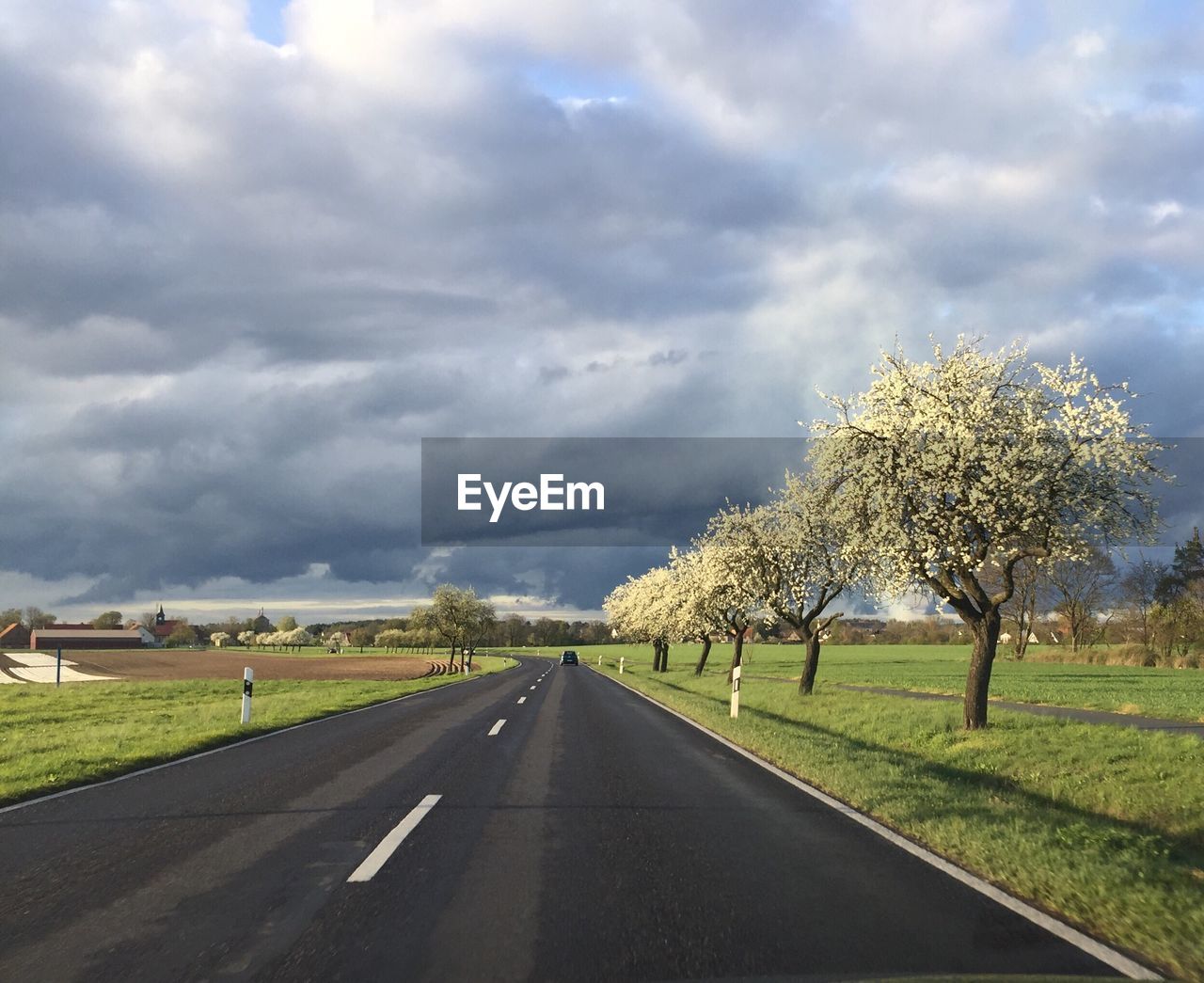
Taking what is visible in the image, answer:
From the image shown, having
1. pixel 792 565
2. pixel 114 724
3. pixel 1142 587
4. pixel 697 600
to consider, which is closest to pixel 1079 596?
pixel 1142 587

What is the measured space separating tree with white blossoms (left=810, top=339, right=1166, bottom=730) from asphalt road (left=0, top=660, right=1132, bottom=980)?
672 centimetres

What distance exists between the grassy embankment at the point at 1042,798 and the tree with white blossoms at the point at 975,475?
77.0 inches

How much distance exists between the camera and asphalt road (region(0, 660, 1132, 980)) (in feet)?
14.2

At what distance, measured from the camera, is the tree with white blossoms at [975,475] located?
14102 millimetres

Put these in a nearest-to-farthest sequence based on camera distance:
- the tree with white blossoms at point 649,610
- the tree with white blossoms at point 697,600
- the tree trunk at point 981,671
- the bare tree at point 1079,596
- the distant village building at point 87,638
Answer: the tree trunk at point 981,671
the tree with white blossoms at point 697,600
the tree with white blossoms at point 649,610
the bare tree at point 1079,596
the distant village building at point 87,638

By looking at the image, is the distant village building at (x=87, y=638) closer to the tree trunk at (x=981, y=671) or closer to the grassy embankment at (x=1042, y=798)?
the grassy embankment at (x=1042, y=798)

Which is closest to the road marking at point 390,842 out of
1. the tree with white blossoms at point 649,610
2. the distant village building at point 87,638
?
the tree with white blossoms at point 649,610

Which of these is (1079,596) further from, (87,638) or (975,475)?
(87,638)

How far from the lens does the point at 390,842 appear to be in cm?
685

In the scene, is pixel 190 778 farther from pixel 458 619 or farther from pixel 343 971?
pixel 458 619

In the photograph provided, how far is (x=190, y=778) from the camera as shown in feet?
34.0

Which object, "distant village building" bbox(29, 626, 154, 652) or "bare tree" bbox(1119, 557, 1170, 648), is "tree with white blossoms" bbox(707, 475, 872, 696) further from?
"distant village building" bbox(29, 626, 154, 652)

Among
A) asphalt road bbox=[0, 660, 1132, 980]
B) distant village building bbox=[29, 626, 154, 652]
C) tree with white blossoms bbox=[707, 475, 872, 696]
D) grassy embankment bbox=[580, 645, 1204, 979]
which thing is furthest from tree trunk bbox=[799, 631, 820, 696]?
distant village building bbox=[29, 626, 154, 652]

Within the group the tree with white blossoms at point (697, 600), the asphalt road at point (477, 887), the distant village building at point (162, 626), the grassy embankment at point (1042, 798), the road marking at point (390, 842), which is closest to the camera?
the asphalt road at point (477, 887)
